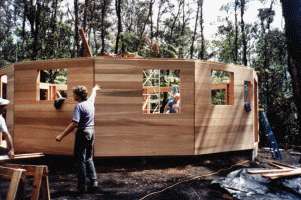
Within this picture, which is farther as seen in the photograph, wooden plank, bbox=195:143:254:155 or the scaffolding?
the scaffolding

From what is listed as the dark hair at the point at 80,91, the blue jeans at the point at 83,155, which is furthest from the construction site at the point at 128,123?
the dark hair at the point at 80,91

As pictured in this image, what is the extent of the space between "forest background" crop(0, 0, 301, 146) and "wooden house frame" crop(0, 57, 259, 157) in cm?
542

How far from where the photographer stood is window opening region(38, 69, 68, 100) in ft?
29.7

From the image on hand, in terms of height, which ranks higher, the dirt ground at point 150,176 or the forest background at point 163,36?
the forest background at point 163,36

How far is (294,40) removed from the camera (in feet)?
7.94

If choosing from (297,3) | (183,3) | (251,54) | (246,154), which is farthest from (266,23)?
(297,3)

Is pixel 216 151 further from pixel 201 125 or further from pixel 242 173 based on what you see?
pixel 242 173

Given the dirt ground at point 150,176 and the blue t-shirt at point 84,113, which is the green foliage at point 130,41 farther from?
the blue t-shirt at point 84,113

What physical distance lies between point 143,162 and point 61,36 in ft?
45.6

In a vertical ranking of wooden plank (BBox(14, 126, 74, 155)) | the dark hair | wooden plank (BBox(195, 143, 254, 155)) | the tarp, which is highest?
the dark hair

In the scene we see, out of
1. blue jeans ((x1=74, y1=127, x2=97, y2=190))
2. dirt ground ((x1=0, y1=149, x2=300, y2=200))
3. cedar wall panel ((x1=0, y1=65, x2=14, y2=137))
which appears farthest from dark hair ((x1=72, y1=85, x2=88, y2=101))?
cedar wall panel ((x1=0, y1=65, x2=14, y2=137))

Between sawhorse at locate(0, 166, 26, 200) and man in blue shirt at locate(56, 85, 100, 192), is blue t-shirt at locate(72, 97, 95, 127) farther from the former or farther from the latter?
sawhorse at locate(0, 166, 26, 200)

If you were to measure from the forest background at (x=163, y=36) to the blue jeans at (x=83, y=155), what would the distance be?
297 inches

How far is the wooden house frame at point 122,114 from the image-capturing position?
578 centimetres
